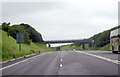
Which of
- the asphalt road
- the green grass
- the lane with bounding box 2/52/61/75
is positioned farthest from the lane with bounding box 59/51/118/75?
the green grass

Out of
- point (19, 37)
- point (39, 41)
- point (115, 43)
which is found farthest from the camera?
point (39, 41)

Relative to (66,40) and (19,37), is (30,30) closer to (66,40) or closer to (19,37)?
(66,40)

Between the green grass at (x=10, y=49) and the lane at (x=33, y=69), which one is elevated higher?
the green grass at (x=10, y=49)

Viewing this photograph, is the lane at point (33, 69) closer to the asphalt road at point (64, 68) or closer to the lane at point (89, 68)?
the asphalt road at point (64, 68)

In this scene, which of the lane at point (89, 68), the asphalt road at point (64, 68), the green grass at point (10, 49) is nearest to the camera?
the lane at point (89, 68)

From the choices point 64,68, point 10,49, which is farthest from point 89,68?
point 10,49

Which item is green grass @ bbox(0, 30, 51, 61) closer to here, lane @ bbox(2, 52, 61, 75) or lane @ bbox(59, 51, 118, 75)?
lane @ bbox(2, 52, 61, 75)

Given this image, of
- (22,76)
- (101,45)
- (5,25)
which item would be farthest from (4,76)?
(101,45)

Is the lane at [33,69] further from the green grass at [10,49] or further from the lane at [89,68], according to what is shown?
the green grass at [10,49]

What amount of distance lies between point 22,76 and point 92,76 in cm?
369

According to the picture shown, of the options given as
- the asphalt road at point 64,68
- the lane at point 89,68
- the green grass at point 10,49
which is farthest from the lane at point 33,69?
the green grass at point 10,49

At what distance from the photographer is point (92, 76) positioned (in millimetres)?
15102

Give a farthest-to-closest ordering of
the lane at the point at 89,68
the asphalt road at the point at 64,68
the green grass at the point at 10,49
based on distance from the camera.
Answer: the green grass at the point at 10,49, the asphalt road at the point at 64,68, the lane at the point at 89,68

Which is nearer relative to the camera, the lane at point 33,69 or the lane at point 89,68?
the lane at point 89,68
